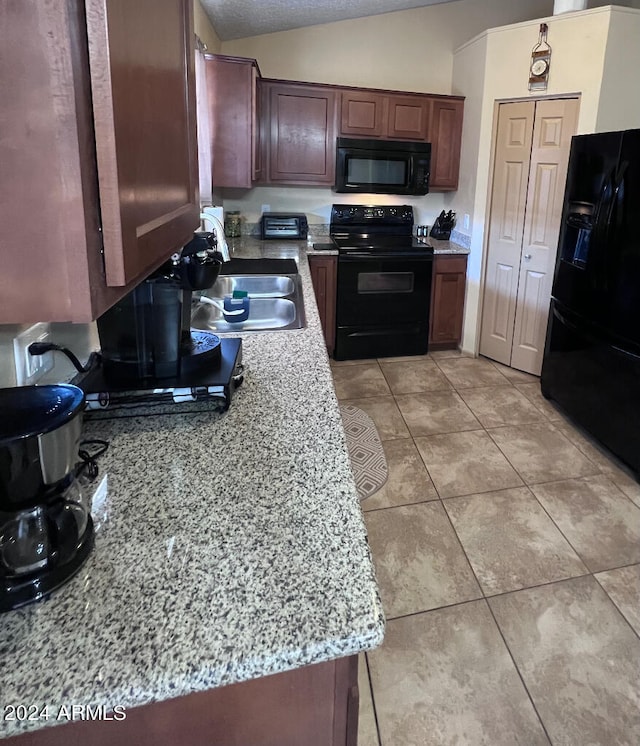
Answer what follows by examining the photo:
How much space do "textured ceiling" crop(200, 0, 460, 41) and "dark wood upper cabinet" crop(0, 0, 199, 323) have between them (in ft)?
10.1

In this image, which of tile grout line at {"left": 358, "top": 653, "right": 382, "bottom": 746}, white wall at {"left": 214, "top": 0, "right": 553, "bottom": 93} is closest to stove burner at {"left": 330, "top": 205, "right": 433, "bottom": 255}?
white wall at {"left": 214, "top": 0, "right": 553, "bottom": 93}

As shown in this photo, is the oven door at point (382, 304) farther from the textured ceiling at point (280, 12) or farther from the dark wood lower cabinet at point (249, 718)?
the dark wood lower cabinet at point (249, 718)

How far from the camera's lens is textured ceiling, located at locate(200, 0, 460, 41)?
3.21m

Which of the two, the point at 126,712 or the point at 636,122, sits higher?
the point at 636,122

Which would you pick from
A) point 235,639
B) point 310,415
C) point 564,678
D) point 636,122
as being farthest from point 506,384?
point 235,639

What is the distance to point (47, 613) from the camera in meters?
0.68

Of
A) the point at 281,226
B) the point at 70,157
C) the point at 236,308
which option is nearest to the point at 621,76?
the point at 281,226

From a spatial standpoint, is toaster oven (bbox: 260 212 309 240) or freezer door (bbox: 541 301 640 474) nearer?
freezer door (bbox: 541 301 640 474)

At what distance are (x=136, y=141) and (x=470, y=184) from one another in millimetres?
3870

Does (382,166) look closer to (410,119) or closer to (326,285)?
(410,119)

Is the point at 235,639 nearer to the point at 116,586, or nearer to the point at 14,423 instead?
the point at 116,586

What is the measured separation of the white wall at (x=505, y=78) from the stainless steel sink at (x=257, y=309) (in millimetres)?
2043

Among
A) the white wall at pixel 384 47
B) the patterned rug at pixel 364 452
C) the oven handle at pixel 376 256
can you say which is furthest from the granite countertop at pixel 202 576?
the white wall at pixel 384 47

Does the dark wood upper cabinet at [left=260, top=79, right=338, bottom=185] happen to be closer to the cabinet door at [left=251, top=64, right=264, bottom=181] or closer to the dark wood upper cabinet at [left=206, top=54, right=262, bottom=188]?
the cabinet door at [left=251, top=64, right=264, bottom=181]
